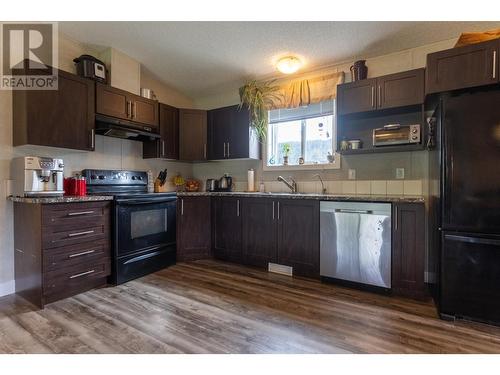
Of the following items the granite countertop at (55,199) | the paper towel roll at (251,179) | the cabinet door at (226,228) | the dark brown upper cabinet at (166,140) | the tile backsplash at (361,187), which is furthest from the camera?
the paper towel roll at (251,179)

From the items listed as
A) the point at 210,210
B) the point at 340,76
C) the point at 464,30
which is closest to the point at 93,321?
the point at 210,210

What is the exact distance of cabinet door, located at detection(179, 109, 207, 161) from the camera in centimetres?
390

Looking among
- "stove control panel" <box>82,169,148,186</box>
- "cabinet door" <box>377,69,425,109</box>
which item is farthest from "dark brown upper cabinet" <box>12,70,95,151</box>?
"cabinet door" <box>377,69,425,109</box>

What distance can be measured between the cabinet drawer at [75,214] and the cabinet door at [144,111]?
1208mm

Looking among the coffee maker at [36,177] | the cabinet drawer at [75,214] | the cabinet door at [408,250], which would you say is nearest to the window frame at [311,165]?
the cabinet door at [408,250]

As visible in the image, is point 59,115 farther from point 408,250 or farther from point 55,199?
point 408,250

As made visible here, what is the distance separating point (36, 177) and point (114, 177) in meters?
0.95

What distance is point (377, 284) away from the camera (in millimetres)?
2451

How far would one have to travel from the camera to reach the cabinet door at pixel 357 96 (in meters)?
2.77

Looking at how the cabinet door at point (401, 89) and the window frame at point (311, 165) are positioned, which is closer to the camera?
the cabinet door at point (401, 89)

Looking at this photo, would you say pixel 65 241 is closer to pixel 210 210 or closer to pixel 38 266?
pixel 38 266

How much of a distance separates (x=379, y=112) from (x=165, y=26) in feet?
7.83

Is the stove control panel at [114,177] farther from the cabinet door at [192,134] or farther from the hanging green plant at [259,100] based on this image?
the hanging green plant at [259,100]
